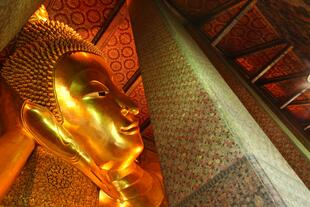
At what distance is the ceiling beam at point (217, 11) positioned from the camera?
2896 mm

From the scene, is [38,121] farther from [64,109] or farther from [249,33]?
[249,33]

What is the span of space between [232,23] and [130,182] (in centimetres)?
181

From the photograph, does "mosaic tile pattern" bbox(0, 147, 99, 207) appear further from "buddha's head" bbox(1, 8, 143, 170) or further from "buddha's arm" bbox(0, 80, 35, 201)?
"buddha's head" bbox(1, 8, 143, 170)

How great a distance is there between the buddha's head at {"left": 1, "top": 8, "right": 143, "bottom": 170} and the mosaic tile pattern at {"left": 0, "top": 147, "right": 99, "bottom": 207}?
42cm

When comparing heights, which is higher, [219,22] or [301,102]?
[219,22]

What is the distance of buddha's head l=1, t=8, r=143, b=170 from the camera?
2.28 meters

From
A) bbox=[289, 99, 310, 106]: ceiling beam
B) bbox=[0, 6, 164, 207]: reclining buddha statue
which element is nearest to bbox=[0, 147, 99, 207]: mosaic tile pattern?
bbox=[0, 6, 164, 207]: reclining buddha statue

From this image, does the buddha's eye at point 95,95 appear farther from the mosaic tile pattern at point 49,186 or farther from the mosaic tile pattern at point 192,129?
the mosaic tile pattern at point 49,186

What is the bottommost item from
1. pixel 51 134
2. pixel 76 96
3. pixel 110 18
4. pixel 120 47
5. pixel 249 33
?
pixel 51 134

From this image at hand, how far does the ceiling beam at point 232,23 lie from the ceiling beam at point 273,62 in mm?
589

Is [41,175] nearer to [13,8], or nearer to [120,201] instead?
[120,201]

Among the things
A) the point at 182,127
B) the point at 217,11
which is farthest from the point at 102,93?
the point at 217,11

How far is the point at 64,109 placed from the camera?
89.5 inches

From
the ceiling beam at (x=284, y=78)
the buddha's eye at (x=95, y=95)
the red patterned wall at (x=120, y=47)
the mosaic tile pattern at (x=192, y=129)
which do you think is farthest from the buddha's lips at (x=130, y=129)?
the ceiling beam at (x=284, y=78)
